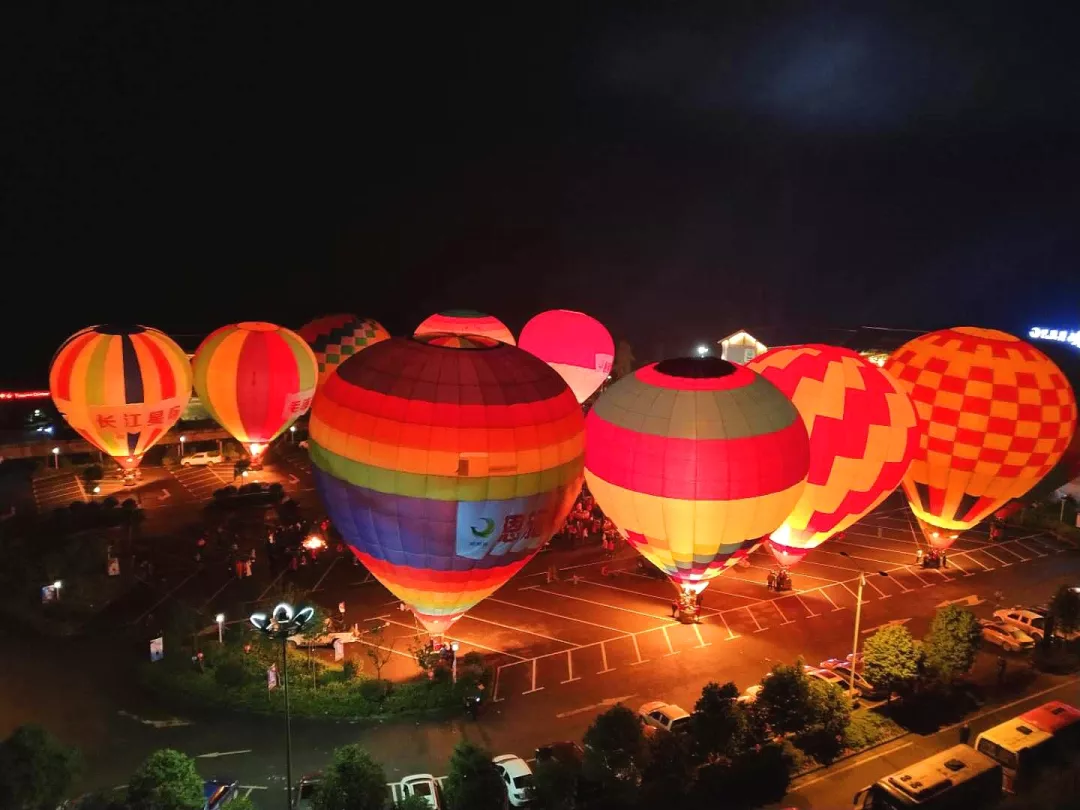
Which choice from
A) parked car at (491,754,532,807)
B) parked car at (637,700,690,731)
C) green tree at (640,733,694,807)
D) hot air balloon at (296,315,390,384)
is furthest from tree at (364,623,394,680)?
hot air balloon at (296,315,390,384)

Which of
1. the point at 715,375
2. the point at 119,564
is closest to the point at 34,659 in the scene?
the point at 119,564

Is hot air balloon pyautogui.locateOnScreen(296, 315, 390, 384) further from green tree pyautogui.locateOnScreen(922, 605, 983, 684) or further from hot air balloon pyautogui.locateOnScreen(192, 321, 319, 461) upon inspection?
green tree pyautogui.locateOnScreen(922, 605, 983, 684)

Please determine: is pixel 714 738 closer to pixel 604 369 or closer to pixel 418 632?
pixel 418 632

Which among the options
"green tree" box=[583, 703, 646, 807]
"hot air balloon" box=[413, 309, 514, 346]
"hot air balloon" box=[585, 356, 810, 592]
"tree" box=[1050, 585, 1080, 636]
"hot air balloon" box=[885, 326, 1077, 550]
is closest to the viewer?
A: "green tree" box=[583, 703, 646, 807]

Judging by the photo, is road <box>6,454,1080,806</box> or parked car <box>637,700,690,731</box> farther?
parked car <box>637,700,690,731</box>

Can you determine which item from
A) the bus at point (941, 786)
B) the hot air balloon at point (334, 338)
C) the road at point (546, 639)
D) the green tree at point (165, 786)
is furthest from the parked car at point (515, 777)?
the hot air balloon at point (334, 338)

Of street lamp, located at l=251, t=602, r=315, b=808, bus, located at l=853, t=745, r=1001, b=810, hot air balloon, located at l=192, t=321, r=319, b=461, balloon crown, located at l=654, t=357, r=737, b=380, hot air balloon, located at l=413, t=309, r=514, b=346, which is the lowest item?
bus, located at l=853, t=745, r=1001, b=810
